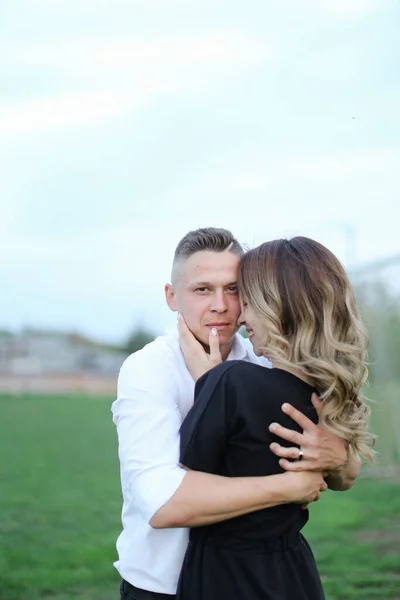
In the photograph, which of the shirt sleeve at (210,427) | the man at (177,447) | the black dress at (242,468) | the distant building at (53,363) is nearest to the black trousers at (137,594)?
the man at (177,447)

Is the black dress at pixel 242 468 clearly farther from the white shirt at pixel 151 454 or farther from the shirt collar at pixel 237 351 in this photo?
the shirt collar at pixel 237 351

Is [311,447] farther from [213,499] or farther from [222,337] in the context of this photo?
[222,337]

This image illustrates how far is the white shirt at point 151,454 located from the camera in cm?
230

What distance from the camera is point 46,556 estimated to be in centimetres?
668

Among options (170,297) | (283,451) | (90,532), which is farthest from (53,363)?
(283,451)

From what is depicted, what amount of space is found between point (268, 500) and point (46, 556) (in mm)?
4888

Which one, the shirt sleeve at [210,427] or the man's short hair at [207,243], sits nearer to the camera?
the shirt sleeve at [210,427]

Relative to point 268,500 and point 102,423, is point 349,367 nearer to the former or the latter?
point 268,500

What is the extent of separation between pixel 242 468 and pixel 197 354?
423mm

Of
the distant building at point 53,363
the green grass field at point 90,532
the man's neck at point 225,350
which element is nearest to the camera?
the man's neck at point 225,350

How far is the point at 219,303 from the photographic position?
2.63 meters

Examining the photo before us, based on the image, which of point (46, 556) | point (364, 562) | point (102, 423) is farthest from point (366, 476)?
point (102, 423)

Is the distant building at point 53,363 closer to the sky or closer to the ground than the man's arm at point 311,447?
closer to the sky

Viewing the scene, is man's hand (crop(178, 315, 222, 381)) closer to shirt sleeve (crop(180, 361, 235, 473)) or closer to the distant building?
shirt sleeve (crop(180, 361, 235, 473))
